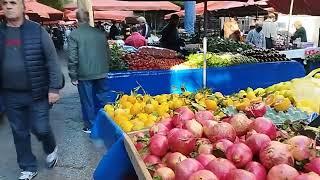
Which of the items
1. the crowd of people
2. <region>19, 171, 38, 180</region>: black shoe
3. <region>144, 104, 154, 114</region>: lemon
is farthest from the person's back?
the crowd of people

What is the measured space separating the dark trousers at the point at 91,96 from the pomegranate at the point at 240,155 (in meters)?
4.21

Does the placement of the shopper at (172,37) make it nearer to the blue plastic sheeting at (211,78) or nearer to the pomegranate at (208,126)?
the blue plastic sheeting at (211,78)

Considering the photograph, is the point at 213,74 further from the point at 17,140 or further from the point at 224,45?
the point at 17,140

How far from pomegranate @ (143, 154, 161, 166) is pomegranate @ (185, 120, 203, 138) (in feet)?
0.83

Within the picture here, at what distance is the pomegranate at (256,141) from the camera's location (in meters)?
2.05

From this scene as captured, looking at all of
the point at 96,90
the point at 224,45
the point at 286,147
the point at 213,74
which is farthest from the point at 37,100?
the point at 224,45

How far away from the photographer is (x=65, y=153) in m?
5.36

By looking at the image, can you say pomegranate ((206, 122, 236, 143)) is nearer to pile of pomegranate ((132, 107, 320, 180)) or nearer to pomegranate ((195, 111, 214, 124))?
pile of pomegranate ((132, 107, 320, 180))

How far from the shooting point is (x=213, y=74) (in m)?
7.27

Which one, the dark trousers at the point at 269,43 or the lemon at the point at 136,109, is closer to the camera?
the lemon at the point at 136,109

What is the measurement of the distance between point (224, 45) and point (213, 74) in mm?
1745

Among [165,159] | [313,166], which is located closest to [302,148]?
[313,166]

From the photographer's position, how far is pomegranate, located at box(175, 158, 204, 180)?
190 centimetres

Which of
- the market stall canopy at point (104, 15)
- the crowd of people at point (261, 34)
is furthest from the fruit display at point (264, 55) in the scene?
the market stall canopy at point (104, 15)
